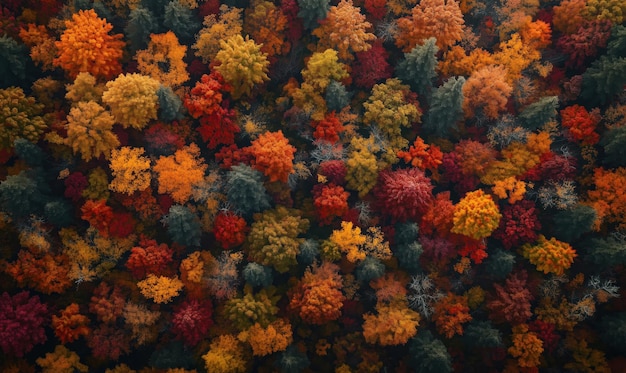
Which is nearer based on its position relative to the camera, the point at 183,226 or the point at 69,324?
the point at 69,324

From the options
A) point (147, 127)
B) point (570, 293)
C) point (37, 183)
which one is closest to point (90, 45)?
point (147, 127)

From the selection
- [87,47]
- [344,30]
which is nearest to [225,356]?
[87,47]

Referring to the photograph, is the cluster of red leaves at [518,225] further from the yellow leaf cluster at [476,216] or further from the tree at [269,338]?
the tree at [269,338]

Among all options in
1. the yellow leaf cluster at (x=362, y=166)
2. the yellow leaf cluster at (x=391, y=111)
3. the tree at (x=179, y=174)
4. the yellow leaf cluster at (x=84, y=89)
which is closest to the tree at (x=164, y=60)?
the yellow leaf cluster at (x=84, y=89)

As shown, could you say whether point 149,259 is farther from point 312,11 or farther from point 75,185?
point 312,11

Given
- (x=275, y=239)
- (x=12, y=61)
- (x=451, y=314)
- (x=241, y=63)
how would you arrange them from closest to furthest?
(x=12, y=61)
(x=275, y=239)
(x=241, y=63)
(x=451, y=314)
